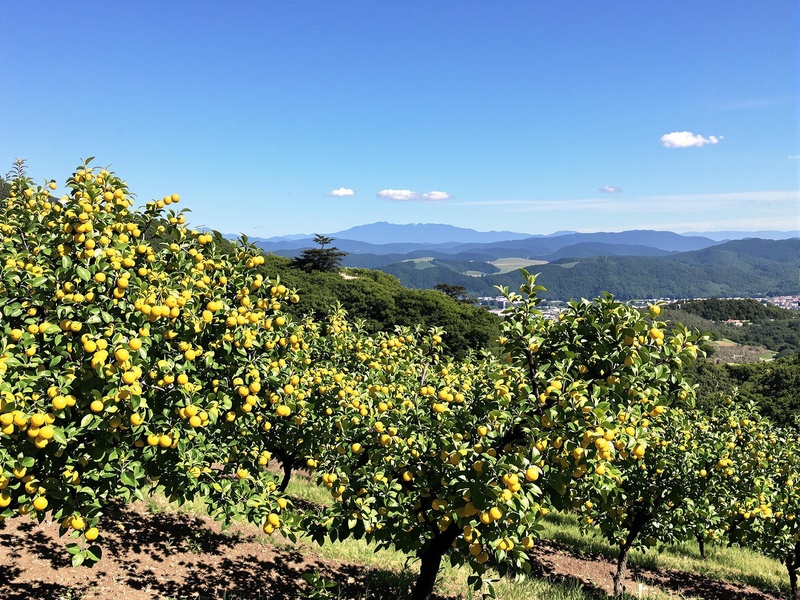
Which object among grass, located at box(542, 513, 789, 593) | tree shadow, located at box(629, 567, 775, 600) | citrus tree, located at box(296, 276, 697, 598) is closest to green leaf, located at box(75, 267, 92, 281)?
citrus tree, located at box(296, 276, 697, 598)

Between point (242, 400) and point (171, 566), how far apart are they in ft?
15.7

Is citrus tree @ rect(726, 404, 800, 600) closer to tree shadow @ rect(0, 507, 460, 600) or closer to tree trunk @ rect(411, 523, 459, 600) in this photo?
tree shadow @ rect(0, 507, 460, 600)

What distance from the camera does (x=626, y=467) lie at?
9.37 m

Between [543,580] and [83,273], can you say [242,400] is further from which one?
[543,580]

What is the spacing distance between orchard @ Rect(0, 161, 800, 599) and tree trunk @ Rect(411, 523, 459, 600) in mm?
25

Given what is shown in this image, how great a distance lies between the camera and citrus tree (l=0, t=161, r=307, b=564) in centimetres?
356

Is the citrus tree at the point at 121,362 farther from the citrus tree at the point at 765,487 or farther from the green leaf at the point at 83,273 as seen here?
the citrus tree at the point at 765,487

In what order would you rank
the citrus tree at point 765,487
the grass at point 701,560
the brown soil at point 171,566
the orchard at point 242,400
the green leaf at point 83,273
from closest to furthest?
the orchard at point 242,400 → the green leaf at point 83,273 → the brown soil at point 171,566 → the citrus tree at point 765,487 → the grass at point 701,560

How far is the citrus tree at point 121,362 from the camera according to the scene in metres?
3.56

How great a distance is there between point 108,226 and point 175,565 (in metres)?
6.01

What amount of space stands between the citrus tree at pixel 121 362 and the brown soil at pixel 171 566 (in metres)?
2.90

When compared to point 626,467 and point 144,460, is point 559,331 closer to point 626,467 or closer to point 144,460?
point 144,460

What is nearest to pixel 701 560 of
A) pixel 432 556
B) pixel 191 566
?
pixel 432 556

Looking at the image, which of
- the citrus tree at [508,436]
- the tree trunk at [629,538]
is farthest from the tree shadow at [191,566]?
the tree trunk at [629,538]
